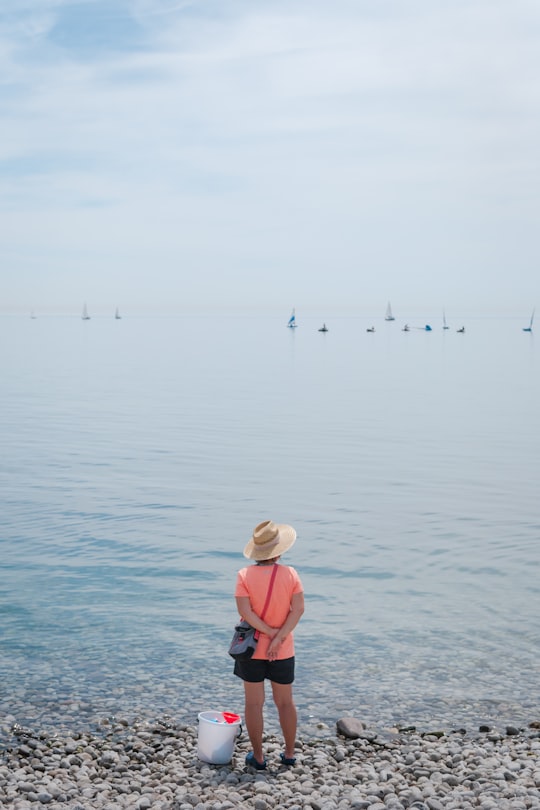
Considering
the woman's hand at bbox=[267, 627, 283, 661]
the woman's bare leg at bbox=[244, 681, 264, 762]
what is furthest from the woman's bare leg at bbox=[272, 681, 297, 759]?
the woman's hand at bbox=[267, 627, 283, 661]

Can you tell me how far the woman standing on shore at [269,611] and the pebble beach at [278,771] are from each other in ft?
2.29

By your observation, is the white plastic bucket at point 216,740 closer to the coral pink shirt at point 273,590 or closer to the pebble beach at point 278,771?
the pebble beach at point 278,771

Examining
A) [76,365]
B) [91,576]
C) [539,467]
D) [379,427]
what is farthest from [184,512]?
[76,365]

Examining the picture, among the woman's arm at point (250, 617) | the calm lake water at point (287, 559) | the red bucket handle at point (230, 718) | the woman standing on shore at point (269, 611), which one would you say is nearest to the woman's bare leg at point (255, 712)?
the woman standing on shore at point (269, 611)

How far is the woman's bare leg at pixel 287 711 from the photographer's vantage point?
31.7ft

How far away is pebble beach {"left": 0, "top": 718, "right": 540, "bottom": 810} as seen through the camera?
8.77 m

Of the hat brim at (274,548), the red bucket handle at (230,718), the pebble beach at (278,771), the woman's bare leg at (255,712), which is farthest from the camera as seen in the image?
the red bucket handle at (230,718)

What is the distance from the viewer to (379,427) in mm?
46469

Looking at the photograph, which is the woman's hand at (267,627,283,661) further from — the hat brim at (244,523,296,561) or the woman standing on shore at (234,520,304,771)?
the hat brim at (244,523,296,561)

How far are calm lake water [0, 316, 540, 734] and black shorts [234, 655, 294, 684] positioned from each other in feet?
6.99

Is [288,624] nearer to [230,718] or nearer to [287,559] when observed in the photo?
[230,718]

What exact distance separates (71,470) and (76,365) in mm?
65724

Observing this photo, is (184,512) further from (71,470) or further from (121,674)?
(121,674)

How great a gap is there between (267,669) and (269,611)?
661 millimetres
